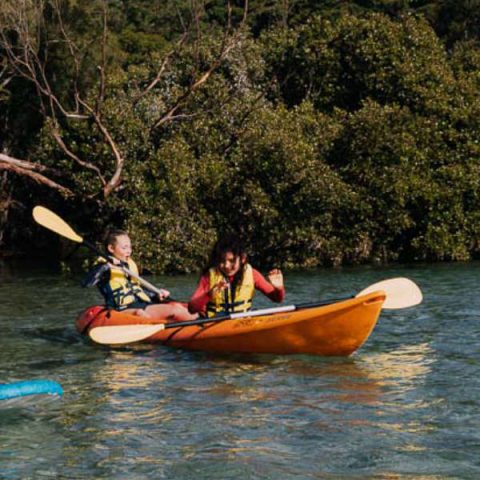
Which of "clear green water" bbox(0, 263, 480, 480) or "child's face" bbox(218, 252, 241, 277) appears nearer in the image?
"clear green water" bbox(0, 263, 480, 480)

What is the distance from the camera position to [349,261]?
1892cm

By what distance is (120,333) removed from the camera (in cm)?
832

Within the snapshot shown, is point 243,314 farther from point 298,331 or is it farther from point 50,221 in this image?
point 50,221

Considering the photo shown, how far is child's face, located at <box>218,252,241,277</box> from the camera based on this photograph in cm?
811

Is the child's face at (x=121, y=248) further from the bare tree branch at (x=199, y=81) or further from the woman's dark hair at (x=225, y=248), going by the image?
the bare tree branch at (x=199, y=81)

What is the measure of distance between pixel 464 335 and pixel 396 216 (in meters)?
8.97

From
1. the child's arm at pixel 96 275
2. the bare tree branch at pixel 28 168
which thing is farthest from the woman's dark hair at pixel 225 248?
the bare tree branch at pixel 28 168

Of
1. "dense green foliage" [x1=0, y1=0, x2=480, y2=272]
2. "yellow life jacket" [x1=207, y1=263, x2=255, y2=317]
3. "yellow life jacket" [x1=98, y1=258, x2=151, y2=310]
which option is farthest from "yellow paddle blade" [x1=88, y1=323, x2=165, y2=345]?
"dense green foliage" [x1=0, y1=0, x2=480, y2=272]

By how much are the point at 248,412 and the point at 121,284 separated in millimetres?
3491

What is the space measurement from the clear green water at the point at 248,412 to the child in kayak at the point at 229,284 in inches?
17.3

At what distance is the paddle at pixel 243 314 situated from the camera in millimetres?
8281

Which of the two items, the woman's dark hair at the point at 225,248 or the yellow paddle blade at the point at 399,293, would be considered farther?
the yellow paddle blade at the point at 399,293

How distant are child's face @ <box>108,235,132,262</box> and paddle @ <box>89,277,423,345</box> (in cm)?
121

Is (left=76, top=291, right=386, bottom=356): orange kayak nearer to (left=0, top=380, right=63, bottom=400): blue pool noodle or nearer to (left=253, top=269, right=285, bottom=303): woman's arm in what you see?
(left=253, top=269, right=285, bottom=303): woman's arm
